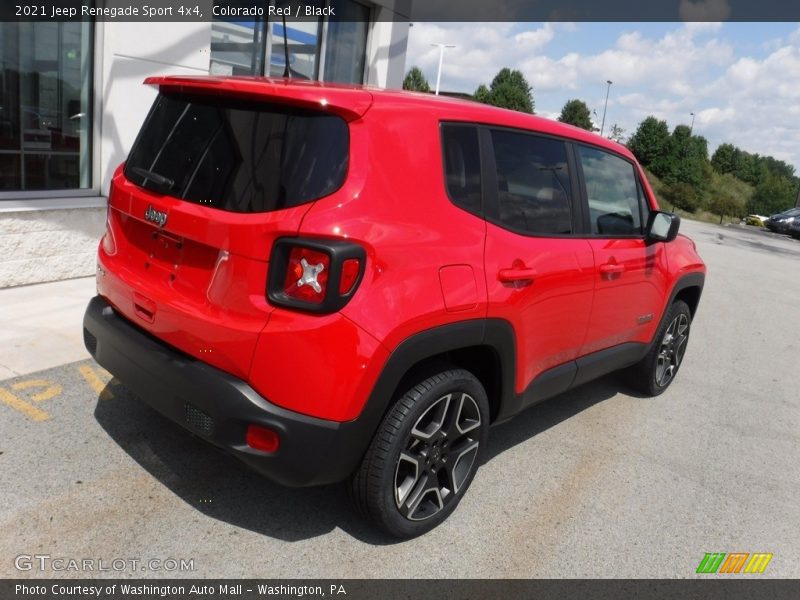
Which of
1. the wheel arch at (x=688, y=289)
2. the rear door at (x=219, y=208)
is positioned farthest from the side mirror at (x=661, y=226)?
the rear door at (x=219, y=208)

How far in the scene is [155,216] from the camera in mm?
2844

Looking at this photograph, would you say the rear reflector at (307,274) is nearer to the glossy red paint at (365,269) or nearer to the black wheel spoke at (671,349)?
the glossy red paint at (365,269)

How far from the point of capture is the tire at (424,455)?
Answer: 108 inches

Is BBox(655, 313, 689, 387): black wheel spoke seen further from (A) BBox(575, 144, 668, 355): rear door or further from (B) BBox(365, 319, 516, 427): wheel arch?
(B) BBox(365, 319, 516, 427): wheel arch

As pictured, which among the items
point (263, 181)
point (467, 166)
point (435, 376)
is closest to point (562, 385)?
point (435, 376)

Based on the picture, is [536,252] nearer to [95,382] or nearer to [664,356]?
[664,356]

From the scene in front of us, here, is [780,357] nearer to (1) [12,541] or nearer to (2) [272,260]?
(2) [272,260]

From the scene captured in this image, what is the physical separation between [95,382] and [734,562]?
3510 mm

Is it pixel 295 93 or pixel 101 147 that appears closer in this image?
pixel 295 93

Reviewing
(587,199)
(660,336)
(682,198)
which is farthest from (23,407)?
(682,198)

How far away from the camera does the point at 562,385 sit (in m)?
3.78

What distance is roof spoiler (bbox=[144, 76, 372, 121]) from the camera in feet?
8.34

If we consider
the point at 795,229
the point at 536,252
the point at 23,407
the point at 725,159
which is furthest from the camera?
the point at 725,159

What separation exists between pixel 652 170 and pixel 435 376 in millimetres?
88127
